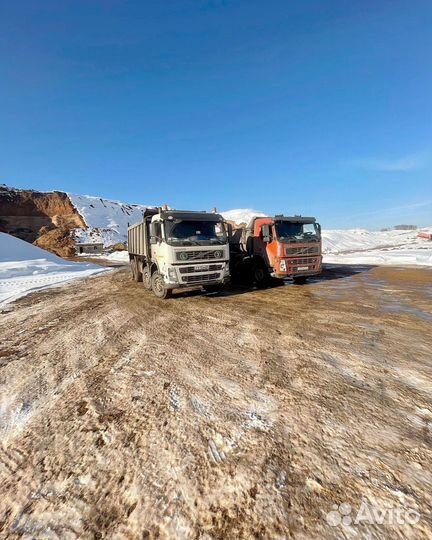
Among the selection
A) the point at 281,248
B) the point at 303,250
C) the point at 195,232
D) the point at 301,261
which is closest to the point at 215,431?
the point at 195,232

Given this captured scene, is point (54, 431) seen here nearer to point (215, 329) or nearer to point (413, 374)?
point (215, 329)

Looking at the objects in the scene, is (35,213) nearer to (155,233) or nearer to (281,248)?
(155,233)

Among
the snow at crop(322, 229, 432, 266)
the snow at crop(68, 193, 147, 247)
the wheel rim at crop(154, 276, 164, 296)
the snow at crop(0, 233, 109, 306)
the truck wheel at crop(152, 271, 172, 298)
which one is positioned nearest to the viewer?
the truck wheel at crop(152, 271, 172, 298)

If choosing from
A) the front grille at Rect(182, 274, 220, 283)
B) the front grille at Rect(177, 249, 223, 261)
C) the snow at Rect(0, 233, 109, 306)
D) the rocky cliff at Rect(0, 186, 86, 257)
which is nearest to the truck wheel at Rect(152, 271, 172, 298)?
the front grille at Rect(182, 274, 220, 283)

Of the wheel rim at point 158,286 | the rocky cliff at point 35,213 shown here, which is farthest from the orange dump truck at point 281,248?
the rocky cliff at point 35,213

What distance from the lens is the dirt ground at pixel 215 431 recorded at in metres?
1.89

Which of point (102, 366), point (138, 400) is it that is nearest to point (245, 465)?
point (138, 400)

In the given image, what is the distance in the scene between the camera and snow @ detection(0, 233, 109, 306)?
11.7m

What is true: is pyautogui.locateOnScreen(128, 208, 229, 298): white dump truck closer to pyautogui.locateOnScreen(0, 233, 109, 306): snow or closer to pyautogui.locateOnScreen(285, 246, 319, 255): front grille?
pyautogui.locateOnScreen(285, 246, 319, 255): front grille

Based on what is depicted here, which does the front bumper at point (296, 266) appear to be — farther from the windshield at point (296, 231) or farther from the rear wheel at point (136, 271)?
the rear wheel at point (136, 271)

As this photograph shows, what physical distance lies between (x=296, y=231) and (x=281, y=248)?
1.18 metres

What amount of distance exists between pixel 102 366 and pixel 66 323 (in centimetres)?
307

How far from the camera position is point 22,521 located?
6.19 feet

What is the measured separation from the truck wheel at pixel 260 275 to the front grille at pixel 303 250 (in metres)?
1.21
